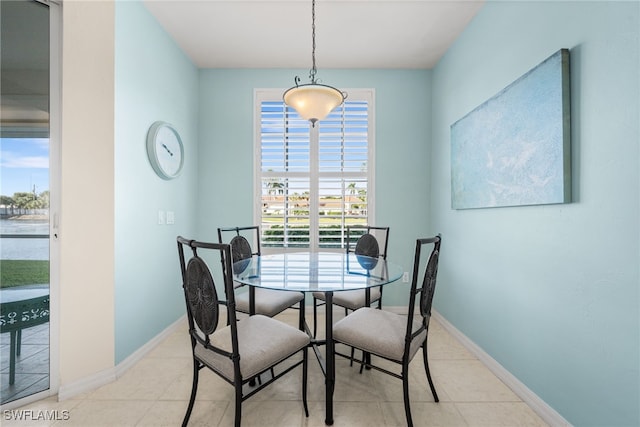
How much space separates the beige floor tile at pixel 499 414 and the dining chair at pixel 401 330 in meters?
0.18

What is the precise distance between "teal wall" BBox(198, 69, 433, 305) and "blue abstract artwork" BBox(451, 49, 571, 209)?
774 mm

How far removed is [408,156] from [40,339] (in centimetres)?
336

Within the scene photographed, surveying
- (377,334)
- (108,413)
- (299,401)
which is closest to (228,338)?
(299,401)

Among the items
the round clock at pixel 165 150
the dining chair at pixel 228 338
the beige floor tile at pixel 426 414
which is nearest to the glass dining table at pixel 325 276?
the dining chair at pixel 228 338

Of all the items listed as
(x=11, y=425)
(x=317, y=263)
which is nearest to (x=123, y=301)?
(x=11, y=425)

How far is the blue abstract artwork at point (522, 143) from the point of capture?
139 cm

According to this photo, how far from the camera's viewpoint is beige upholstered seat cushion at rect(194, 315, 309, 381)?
1285mm

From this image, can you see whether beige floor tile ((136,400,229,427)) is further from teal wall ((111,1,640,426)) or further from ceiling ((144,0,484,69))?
ceiling ((144,0,484,69))

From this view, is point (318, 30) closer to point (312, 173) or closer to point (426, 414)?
point (312, 173)

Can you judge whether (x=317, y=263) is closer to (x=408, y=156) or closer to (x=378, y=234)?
(x=378, y=234)

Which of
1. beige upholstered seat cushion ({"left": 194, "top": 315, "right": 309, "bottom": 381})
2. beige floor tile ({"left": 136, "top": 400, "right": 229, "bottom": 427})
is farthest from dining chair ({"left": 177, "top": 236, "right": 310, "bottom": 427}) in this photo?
beige floor tile ({"left": 136, "top": 400, "right": 229, "bottom": 427})

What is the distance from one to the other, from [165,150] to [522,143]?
267 centimetres

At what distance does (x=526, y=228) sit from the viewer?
1.66m

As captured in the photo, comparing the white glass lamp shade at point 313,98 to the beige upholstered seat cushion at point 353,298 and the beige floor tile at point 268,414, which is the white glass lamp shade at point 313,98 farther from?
the beige floor tile at point 268,414
